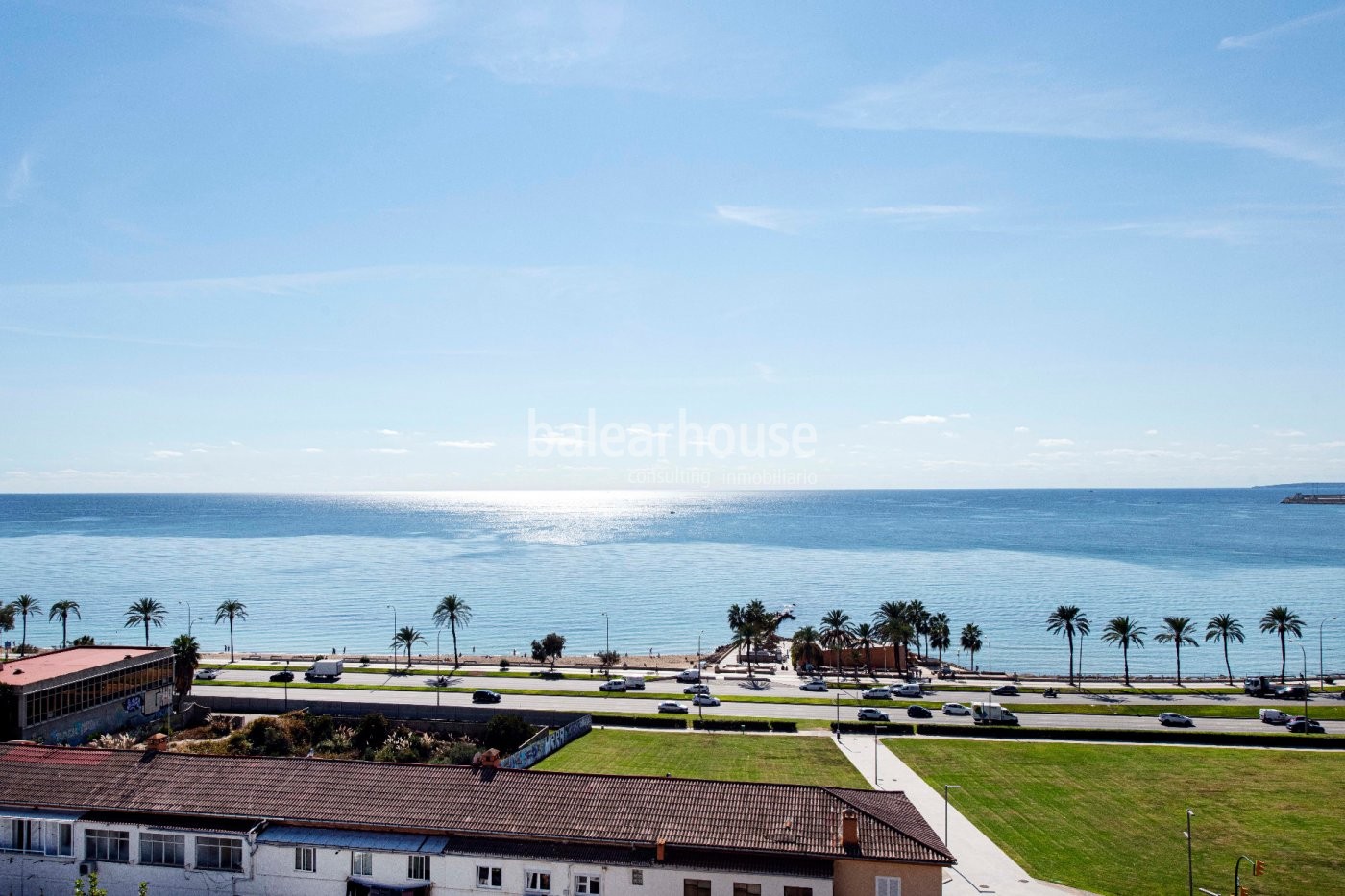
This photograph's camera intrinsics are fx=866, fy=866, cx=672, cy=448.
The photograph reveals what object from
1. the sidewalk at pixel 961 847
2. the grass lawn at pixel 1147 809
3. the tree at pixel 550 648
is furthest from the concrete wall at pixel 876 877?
the tree at pixel 550 648

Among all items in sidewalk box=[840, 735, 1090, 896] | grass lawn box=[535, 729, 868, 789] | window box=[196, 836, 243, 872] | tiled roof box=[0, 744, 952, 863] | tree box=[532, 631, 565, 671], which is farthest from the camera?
tree box=[532, 631, 565, 671]

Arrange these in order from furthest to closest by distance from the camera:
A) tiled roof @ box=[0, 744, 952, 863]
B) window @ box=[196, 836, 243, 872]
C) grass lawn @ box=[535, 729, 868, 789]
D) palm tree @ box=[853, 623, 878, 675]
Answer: palm tree @ box=[853, 623, 878, 675], grass lawn @ box=[535, 729, 868, 789], window @ box=[196, 836, 243, 872], tiled roof @ box=[0, 744, 952, 863]

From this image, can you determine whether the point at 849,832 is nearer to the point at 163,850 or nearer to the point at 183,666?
the point at 163,850

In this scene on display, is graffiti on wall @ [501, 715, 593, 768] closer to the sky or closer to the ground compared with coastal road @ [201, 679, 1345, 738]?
closer to the sky

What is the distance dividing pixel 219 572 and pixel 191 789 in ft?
583

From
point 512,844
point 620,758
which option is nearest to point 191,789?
point 512,844

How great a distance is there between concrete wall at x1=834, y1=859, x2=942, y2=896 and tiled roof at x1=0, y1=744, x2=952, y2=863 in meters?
0.53

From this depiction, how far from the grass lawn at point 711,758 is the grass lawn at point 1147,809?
5.67 metres

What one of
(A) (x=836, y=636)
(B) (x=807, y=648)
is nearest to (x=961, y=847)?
(A) (x=836, y=636)

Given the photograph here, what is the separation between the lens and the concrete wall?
27453 millimetres

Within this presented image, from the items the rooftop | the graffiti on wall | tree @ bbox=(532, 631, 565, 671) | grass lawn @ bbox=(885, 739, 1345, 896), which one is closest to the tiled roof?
grass lawn @ bbox=(885, 739, 1345, 896)

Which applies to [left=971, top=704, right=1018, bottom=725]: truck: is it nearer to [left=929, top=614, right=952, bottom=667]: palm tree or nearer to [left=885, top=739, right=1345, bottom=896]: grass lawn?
Result: [left=885, top=739, right=1345, bottom=896]: grass lawn

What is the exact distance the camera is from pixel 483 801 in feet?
100

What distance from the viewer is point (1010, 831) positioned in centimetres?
4291
